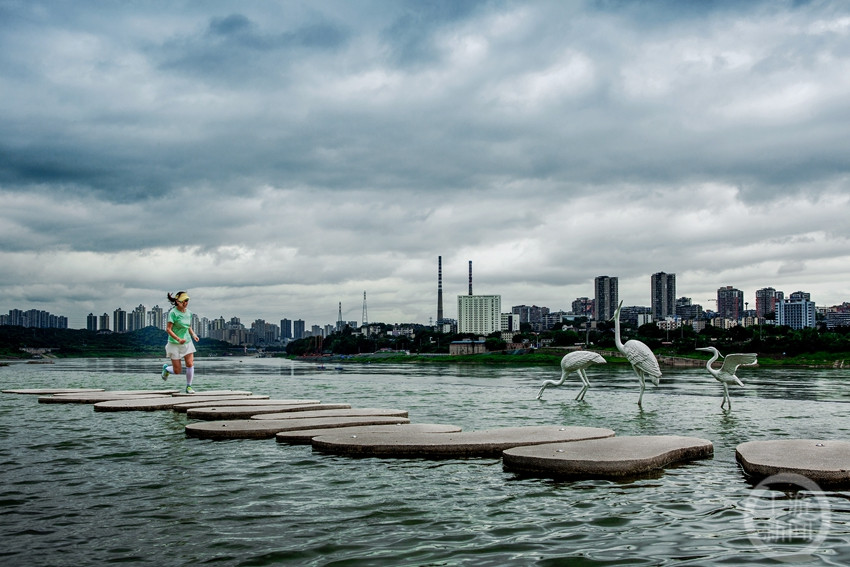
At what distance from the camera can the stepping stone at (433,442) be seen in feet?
39.7

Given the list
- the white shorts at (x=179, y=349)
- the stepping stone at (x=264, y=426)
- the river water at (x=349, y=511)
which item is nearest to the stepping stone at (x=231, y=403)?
the white shorts at (x=179, y=349)

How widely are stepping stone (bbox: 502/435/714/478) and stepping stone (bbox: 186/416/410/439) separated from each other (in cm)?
505

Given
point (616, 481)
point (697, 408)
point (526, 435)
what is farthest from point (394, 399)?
point (616, 481)

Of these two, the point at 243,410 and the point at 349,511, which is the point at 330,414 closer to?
the point at 243,410

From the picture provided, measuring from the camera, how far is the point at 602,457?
10578 millimetres

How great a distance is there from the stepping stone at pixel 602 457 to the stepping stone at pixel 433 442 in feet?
2.44

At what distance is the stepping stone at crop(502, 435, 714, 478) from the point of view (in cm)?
1027

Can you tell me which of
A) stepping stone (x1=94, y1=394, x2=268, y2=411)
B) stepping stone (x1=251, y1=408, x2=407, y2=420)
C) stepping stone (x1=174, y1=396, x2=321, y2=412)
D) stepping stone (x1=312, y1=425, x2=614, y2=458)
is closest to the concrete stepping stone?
stepping stone (x1=94, y1=394, x2=268, y2=411)

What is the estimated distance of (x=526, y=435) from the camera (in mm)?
13250

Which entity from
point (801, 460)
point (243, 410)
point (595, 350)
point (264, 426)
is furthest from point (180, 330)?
point (595, 350)

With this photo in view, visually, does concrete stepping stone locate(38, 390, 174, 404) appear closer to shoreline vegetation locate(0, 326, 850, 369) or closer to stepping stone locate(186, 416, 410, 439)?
stepping stone locate(186, 416, 410, 439)

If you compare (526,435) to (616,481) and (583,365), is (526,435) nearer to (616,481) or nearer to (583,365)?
(616,481)

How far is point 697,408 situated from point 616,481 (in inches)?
605

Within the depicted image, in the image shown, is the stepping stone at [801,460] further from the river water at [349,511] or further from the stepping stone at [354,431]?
the stepping stone at [354,431]
